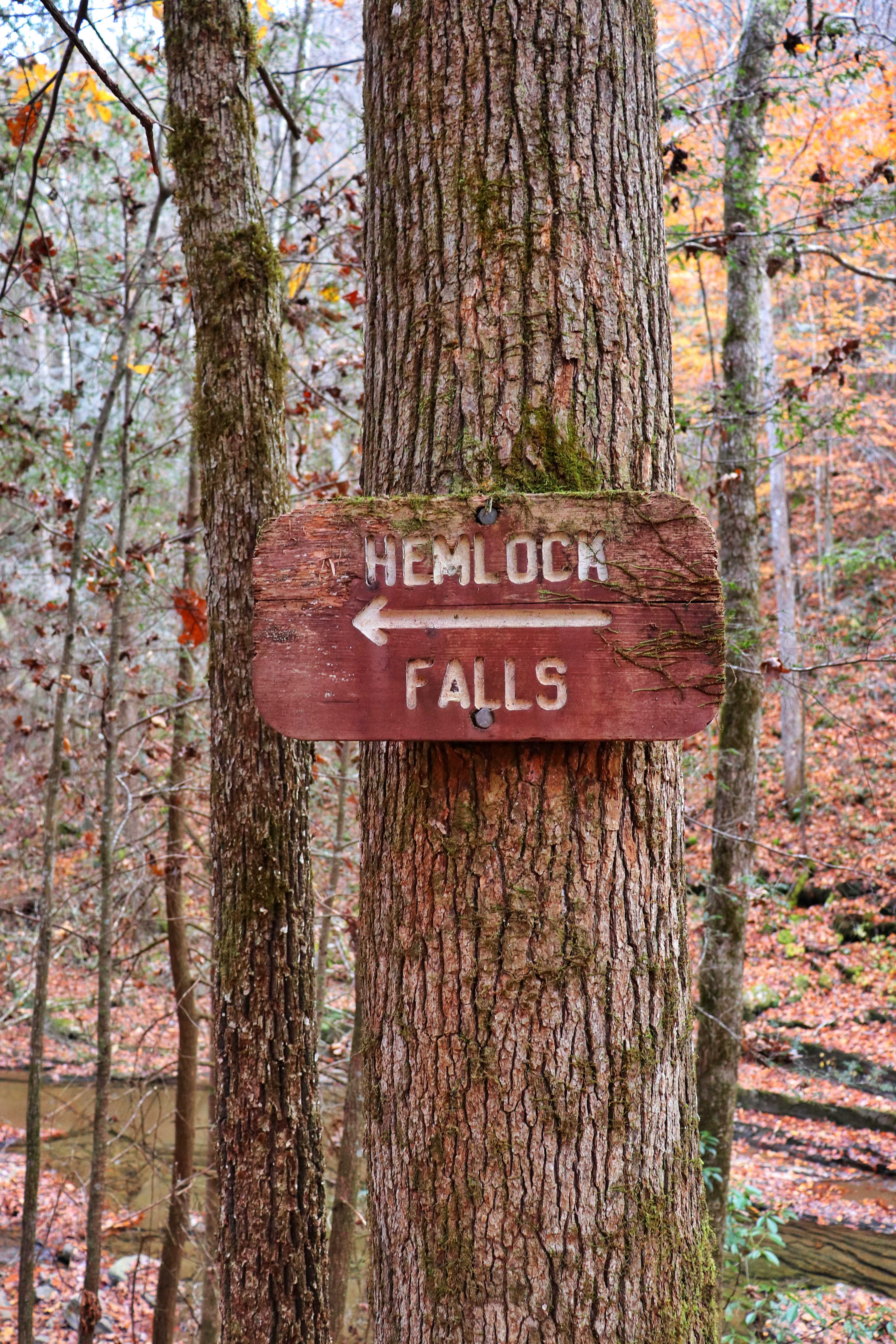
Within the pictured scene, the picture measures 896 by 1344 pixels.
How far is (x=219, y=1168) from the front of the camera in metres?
3.01

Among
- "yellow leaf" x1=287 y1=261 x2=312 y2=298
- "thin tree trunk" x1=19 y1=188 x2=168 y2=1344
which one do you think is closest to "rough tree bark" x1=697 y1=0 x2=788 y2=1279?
"yellow leaf" x1=287 y1=261 x2=312 y2=298

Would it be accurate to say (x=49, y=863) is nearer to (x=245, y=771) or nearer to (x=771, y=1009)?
(x=245, y=771)

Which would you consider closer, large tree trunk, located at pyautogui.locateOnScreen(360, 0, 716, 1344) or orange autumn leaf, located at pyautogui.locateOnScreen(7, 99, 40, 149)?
large tree trunk, located at pyautogui.locateOnScreen(360, 0, 716, 1344)

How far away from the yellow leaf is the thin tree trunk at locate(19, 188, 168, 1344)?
0.81m

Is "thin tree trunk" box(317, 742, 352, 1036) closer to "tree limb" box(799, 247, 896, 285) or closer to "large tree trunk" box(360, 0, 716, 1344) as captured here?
"large tree trunk" box(360, 0, 716, 1344)

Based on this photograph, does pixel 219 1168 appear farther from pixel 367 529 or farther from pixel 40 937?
pixel 367 529

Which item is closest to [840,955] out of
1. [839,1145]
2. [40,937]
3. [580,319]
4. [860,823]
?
[860,823]

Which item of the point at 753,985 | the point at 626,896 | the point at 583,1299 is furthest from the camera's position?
the point at 753,985

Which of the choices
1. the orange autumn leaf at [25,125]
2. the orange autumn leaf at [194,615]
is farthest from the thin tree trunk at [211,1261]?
the orange autumn leaf at [25,125]

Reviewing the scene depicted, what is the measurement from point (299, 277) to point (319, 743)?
10.6ft

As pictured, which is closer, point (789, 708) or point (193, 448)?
point (193, 448)

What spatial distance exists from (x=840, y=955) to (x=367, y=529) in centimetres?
1056

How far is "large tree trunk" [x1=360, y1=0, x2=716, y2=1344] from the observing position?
1326 millimetres

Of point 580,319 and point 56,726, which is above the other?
point 580,319
